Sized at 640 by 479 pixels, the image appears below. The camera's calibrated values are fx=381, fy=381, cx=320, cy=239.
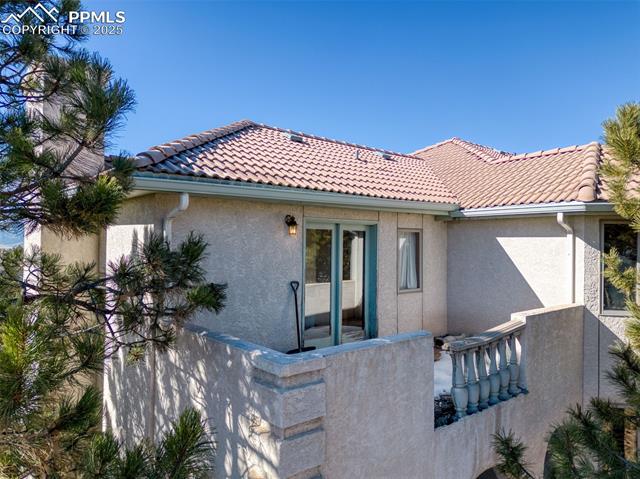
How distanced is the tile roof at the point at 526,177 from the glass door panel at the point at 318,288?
5121 millimetres

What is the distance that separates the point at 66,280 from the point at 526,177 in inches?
519

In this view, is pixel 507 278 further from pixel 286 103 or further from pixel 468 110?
pixel 468 110

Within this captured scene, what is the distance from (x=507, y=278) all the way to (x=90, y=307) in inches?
426

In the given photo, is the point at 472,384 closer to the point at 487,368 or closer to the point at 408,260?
the point at 487,368

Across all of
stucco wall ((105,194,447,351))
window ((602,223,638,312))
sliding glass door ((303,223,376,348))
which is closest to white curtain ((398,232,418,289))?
sliding glass door ((303,223,376,348))

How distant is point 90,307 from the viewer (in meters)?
5.51

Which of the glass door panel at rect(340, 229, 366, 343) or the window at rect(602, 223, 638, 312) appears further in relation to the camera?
the glass door panel at rect(340, 229, 366, 343)

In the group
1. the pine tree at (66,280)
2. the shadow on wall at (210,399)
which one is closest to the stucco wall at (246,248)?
the shadow on wall at (210,399)

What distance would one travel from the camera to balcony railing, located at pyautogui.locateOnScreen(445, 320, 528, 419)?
293 inches

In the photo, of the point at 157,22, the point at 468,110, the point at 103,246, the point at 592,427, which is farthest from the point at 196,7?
the point at 468,110

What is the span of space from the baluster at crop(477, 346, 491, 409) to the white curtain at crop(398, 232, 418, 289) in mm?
3864

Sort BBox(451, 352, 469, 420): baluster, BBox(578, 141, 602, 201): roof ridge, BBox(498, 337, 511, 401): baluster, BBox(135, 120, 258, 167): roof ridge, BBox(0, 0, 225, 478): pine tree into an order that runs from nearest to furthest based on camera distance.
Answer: BBox(0, 0, 225, 478): pine tree
BBox(451, 352, 469, 420): baluster
BBox(135, 120, 258, 167): roof ridge
BBox(498, 337, 511, 401): baluster
BBox(578, 141, 602, 201): roof ridge

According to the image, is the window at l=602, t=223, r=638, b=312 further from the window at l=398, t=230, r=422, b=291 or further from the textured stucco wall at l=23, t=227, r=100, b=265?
the textured stucco wall at l=23, t=227, r=100, b=265

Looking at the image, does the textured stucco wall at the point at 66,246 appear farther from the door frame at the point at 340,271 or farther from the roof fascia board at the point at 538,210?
the roof fascia board at the point at 538,210
